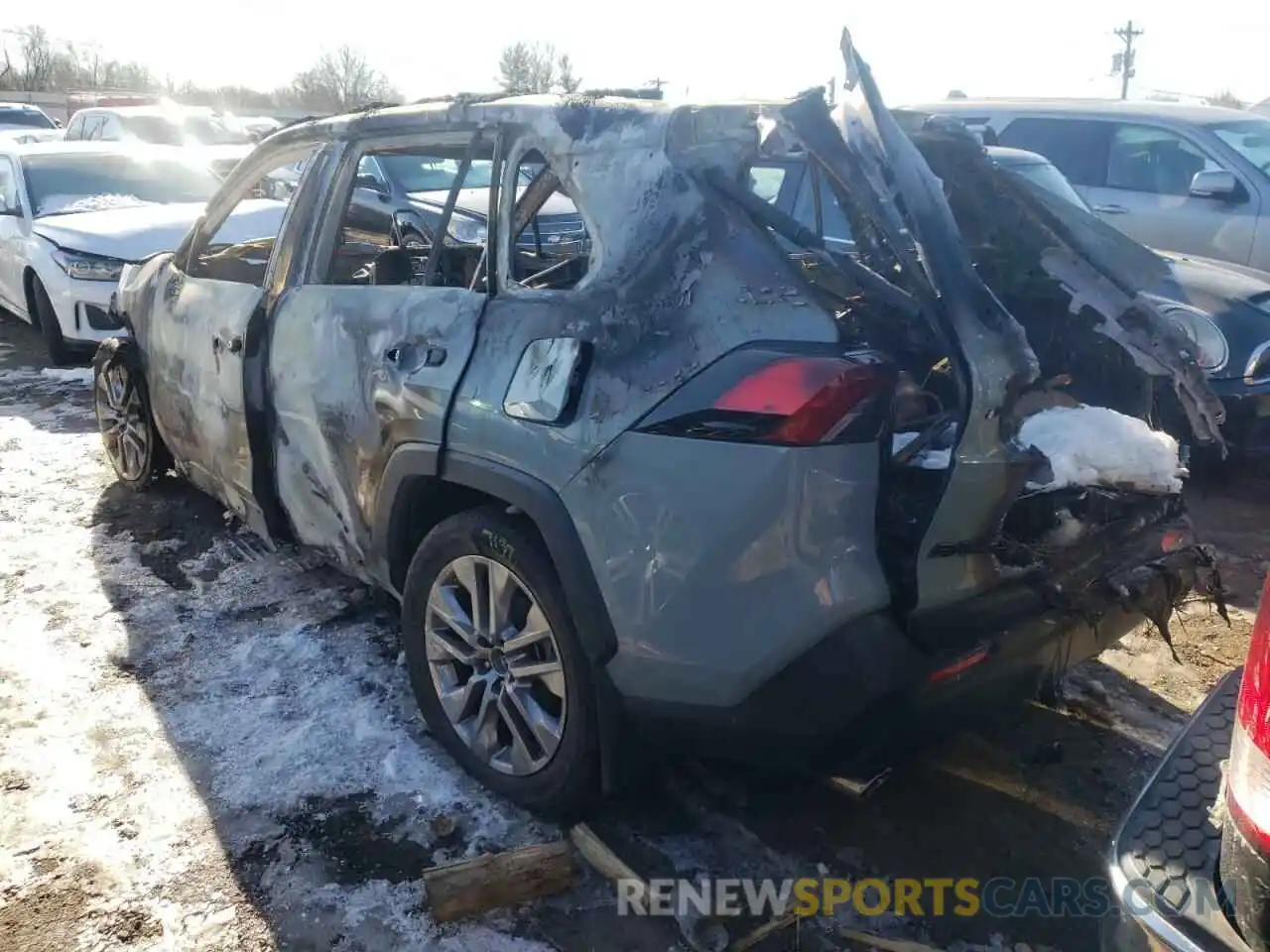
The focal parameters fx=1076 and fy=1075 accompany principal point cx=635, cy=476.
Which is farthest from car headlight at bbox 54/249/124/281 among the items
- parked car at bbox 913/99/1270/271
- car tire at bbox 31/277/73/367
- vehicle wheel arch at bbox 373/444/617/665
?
parked car at bbox 913/99/1270/271

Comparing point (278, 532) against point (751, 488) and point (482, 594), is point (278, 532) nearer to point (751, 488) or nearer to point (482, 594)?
point (482, 594)

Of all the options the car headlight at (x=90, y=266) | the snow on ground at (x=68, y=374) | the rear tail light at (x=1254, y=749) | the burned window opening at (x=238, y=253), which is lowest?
the snow on ground at (x=68, y=374)

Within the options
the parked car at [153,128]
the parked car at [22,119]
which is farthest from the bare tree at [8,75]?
the parked car at [153,128]

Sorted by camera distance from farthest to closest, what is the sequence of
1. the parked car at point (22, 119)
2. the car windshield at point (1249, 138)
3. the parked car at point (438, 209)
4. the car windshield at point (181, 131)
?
the parked car at point (22, 119) < the car windshield at point (181, 131) < the car windshield at point (1249, 138) < the parked car at point (438, 209)

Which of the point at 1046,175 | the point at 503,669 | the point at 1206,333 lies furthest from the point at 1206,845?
the point at 1046,175

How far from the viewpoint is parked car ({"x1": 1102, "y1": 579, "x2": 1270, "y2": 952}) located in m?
1.53

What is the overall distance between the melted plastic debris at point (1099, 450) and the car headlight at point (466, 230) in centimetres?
160

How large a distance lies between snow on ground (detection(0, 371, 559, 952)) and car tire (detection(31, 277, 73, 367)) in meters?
3.82

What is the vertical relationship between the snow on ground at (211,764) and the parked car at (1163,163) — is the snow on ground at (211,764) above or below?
below

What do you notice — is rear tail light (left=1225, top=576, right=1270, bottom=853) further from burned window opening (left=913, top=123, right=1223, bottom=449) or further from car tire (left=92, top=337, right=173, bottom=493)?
car tire (left=92, top=337, right=173, bottom=493)

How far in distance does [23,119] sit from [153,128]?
9.65 metres

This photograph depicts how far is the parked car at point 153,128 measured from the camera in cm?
1648

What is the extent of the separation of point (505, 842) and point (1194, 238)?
22.6ft

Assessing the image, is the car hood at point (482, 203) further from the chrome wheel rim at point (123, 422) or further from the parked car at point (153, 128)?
the parked car at point (153, 128)
